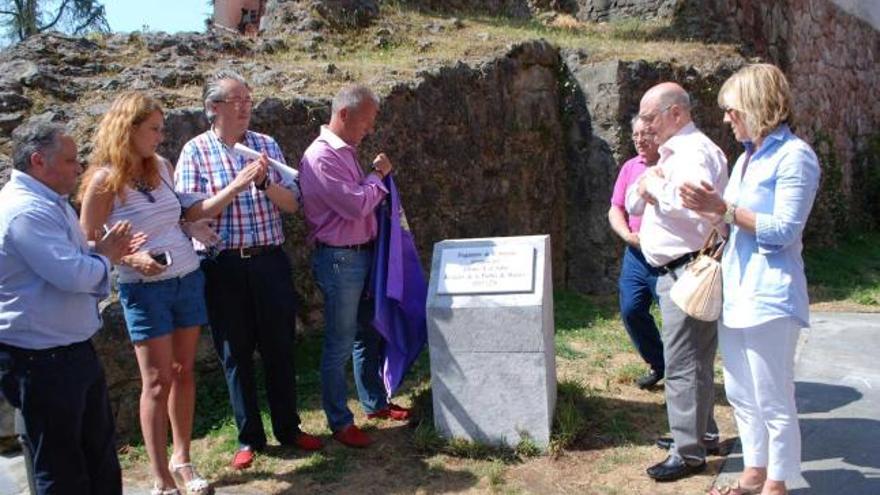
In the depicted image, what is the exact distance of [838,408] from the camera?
464cm

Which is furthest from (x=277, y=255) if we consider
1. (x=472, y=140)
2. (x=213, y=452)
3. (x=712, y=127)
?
(x=712, y=127)

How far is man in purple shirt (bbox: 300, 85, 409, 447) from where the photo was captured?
4.09 metres

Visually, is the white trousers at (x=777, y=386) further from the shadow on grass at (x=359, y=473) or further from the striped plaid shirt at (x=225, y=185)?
the striped plaid shirt at (x=225, y=185)

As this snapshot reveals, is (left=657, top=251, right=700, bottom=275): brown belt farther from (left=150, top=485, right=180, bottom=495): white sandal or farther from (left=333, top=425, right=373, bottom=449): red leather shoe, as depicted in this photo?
(left=150, top=485, right=180, bottom=495): white sandal

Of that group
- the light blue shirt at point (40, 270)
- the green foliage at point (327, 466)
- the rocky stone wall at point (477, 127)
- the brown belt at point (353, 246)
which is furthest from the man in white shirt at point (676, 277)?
the rocky stone wall at point (477, 127)

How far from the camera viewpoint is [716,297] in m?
3.38

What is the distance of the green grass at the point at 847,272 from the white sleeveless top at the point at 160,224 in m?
6.12

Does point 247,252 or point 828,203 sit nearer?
point 247,252

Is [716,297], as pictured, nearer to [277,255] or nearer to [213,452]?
[277,255]

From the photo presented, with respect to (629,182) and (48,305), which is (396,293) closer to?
(629,182)

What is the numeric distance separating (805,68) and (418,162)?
696 cm

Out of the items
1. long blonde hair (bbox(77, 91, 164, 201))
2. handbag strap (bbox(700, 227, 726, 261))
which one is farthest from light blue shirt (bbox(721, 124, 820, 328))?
long blonde hair (bbox(77, 91, 164, 201))

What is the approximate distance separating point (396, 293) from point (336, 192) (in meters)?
0.61

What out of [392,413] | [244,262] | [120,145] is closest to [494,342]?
[392,413]
